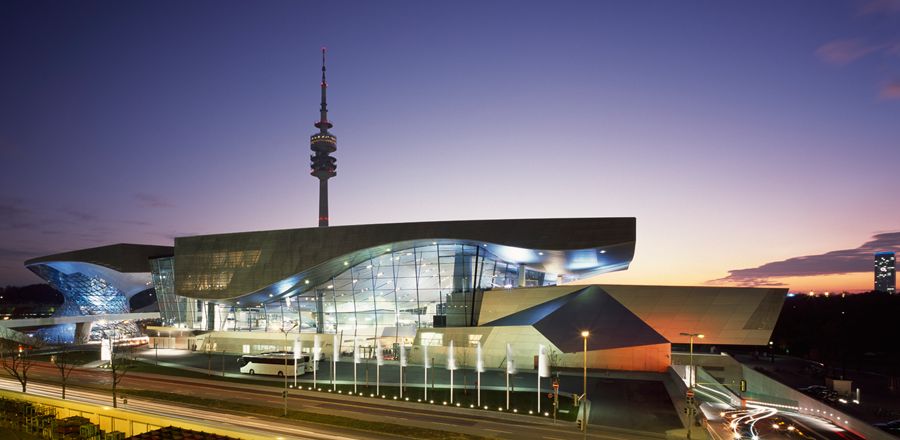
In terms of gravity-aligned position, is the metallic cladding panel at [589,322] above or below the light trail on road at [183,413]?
above

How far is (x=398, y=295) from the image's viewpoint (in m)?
62.7

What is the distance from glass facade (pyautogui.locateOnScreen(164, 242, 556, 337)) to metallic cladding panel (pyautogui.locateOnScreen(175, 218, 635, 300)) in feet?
9.33

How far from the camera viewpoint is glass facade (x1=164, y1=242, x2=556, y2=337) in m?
60.6

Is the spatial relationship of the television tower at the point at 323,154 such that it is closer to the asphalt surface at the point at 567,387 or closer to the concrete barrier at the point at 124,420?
the asphalt surface at the point at 567,387

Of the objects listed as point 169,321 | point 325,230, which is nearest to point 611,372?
point 325,230

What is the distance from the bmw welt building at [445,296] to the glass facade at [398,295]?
0.12 m

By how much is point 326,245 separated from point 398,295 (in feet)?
33.6

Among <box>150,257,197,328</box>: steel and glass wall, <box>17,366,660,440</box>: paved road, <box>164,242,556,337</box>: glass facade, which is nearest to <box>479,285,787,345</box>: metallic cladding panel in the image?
<box>164,242,556,337</box>: glass facade

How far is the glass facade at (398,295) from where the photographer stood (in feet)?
199

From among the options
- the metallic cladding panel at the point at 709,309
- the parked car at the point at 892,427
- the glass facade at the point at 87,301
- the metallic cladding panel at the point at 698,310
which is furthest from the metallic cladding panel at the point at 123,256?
the parked car at the point at 892,427

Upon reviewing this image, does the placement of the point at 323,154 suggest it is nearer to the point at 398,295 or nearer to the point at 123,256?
the point at 123,256

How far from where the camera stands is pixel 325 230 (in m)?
60.0

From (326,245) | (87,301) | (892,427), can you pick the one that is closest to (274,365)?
(326,245)

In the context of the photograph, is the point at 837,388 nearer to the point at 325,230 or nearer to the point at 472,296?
the point at 472,296
